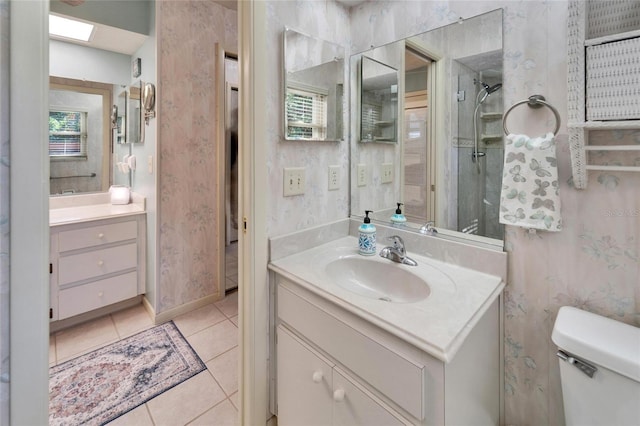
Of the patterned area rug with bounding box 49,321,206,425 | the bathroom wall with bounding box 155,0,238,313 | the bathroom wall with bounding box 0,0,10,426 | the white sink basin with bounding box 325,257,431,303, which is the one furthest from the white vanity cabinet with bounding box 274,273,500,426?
the bathroom wall with bounding box 155,0,238,313

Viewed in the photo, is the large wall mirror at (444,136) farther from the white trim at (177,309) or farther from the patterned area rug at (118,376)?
the white trim at (177,309)

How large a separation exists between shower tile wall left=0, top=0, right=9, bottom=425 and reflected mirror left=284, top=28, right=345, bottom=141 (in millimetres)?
818

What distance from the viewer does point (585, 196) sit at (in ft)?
3.04

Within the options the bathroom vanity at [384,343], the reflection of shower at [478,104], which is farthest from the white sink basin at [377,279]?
the reflection of shower at [478,104]

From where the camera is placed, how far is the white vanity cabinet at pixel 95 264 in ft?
6.70

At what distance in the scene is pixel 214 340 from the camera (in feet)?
6.84

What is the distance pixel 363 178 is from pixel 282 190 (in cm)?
50

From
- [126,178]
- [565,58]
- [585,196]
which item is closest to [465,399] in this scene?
[585,196]

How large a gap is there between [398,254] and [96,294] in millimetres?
2239

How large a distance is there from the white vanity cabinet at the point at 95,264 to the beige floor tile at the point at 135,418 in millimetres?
1063

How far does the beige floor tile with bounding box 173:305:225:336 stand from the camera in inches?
87.7

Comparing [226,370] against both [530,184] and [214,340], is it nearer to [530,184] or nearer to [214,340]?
[214,340]

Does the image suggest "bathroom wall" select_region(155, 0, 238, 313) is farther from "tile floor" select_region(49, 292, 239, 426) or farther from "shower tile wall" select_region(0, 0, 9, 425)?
"shower tile wall" select_region(0, 0, 9, 425)

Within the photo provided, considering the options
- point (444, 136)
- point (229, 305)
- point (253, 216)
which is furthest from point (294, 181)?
point (229, 305)
